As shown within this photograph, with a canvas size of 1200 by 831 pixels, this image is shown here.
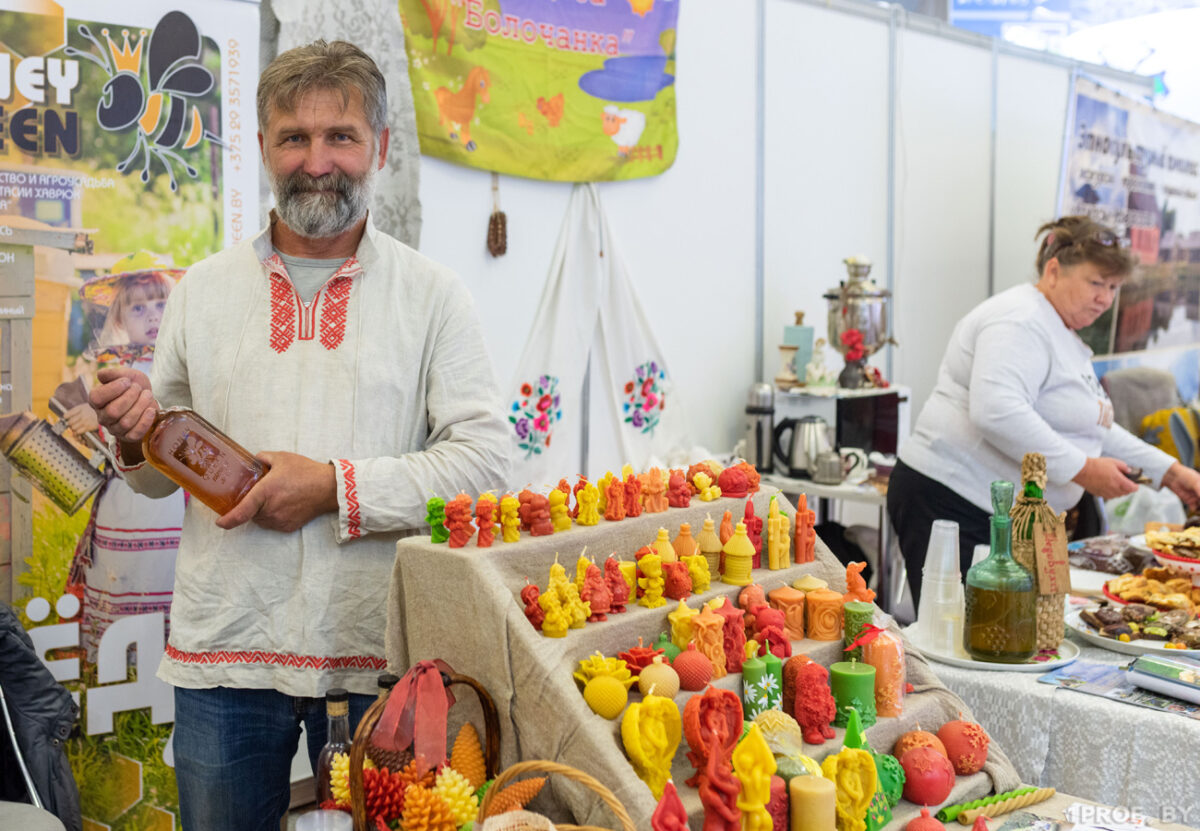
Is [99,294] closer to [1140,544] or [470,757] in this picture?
[470,757]

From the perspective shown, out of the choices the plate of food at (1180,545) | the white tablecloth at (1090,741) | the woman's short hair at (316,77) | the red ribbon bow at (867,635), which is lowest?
the white tablecloth at (1090,741)

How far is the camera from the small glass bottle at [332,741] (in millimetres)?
1316

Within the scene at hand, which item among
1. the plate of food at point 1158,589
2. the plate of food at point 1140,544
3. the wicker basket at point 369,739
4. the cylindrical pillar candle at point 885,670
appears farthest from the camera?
the plate of food at point 1140,544

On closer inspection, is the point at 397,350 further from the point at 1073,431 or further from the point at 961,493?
the point at 1073,431

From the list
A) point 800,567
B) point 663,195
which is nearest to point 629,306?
point 663,195

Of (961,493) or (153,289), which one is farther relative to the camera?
(961,493)

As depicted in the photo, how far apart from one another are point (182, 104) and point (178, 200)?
0.75 feet

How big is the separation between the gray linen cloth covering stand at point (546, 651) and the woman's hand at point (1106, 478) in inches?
51.9

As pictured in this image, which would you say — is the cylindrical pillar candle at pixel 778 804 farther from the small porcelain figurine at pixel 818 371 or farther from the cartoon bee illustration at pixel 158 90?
the small porcelain figurine at pixel 818 371

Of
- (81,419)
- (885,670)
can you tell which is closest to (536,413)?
(81,419)

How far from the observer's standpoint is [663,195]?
165 inches

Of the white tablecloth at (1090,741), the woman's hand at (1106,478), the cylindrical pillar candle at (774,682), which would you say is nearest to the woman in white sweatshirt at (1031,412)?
the woman's hand at (1106,478)

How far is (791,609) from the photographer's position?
5.19ft

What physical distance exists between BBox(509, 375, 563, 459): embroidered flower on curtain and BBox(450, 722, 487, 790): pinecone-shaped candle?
236cm
